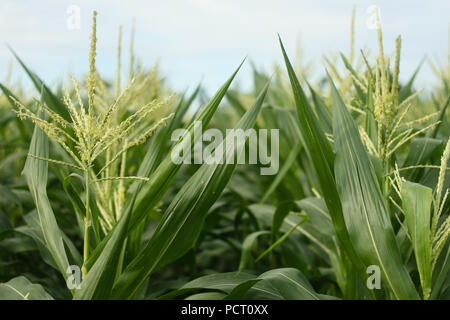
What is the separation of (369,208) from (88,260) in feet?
2.28

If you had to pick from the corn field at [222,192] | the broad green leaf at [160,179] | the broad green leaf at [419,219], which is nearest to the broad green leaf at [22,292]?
the corn field at [222,192]

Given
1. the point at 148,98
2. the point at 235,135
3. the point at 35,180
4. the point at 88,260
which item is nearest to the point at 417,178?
the point at 235,135

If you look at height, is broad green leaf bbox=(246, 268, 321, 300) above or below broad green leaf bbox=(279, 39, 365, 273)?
below

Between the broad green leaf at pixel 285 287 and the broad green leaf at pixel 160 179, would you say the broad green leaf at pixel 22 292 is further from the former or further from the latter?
the broad green leaf at pixel 285 287

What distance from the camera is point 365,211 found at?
1.13 m

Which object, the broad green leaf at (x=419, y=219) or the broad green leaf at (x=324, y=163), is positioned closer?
the broad green leaf at (x=419, y=219)

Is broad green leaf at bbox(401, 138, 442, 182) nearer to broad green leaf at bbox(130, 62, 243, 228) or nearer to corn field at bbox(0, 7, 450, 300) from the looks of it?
corn field at bbox(0, 7, 450, 300)

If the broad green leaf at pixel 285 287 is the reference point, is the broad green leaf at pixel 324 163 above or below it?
above

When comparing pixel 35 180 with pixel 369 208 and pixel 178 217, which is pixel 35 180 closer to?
pixel 178 217

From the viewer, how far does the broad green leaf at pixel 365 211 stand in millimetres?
1101

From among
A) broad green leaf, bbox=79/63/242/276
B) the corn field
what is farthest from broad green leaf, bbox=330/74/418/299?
broad green leaf, bbox=79/63/242/276

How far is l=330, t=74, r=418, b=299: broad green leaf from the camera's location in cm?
110

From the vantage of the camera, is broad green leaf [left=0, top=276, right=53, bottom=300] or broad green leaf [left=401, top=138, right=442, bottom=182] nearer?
broad green leaf [left=0, top=276, right=53, bottom=300]

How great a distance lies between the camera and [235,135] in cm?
116
